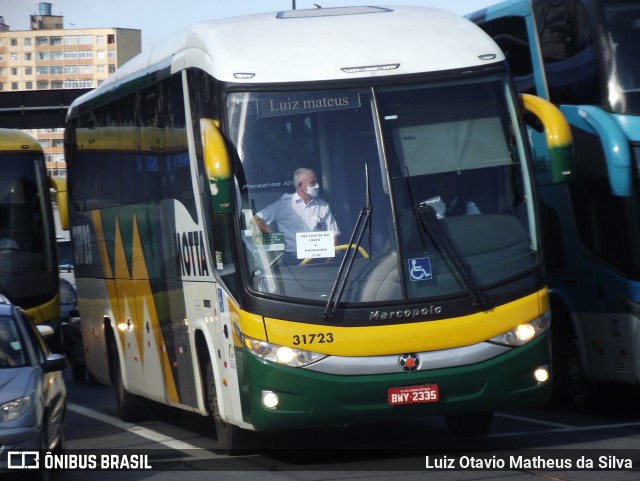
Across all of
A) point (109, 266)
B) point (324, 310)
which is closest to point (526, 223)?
point (324, 310)

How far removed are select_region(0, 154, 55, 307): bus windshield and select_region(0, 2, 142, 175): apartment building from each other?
524ft

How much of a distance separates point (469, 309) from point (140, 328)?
5314mm

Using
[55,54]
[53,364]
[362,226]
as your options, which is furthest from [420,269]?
[55,54]

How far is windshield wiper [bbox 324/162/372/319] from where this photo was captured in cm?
1062

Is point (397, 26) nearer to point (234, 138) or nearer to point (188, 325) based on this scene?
point (234, 138)

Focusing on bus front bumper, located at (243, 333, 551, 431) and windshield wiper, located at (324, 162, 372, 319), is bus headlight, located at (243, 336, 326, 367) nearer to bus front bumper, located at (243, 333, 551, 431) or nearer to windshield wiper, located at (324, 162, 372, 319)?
bus front bumper, located at (243, 333, 551, 431)

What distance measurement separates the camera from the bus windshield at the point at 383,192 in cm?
1080

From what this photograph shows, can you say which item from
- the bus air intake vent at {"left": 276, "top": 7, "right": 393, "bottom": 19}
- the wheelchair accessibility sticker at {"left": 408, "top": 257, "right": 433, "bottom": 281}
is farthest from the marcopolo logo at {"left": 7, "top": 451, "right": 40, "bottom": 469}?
the bus air intake vent at {"left": 276, "top": 7, "right": 393, "bottom": 19}

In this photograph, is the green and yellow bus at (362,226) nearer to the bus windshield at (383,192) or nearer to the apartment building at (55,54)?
the bus windshield at (383,192)

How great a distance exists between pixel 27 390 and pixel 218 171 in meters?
2.18

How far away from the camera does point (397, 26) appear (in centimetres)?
1204

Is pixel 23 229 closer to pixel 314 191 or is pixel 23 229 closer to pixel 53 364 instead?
pixel 53 364

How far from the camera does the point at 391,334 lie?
1069 cm

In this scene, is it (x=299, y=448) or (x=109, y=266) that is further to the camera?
(x=109, y=266)
